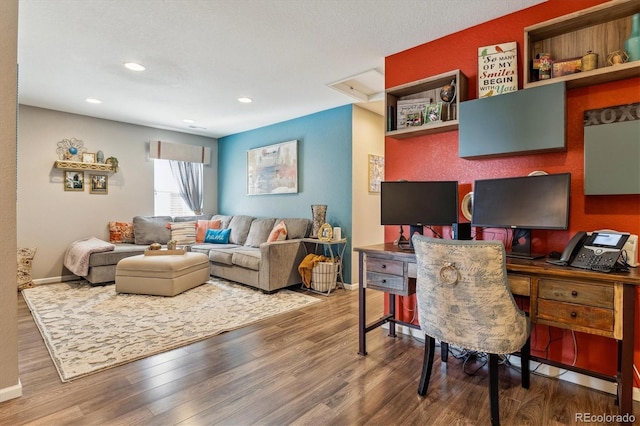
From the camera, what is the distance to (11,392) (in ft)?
5.97

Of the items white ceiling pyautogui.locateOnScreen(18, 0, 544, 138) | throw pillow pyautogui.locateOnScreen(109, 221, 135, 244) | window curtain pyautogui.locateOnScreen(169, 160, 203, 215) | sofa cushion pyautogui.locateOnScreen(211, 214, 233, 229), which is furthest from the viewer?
window curtain pyautogui.locateOnScreen(169, 160, 203, 215)

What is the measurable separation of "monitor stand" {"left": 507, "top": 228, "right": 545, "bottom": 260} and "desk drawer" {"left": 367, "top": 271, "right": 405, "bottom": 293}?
2.39 feet

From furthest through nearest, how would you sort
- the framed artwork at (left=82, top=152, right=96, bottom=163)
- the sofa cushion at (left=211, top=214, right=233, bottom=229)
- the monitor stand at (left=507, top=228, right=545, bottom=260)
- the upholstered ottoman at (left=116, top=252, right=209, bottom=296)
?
the sofa cushion at (left=211, top=214, right=233, bottom=229)
the framed artwork at (left=82, top=152, right=96, bottom=163)
the upholstered ottoman at (left=116, top=252, right=209, bottom=296)
the monitor stand at (left=507, top=228, right=545, bottom=260)

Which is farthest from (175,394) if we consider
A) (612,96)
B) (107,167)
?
(107,167)

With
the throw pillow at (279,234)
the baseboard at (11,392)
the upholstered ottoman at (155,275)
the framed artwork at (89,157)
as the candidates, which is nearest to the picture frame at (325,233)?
the throw pillow at (279,234)

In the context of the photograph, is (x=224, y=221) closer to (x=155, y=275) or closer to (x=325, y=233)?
(x=155, y=275)

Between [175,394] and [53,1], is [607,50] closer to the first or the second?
[175,394]

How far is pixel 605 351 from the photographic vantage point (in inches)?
76.5

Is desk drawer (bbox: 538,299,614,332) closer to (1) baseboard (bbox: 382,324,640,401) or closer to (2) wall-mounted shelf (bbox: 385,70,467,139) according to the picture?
Answer: (1) baseboard (bbox: 382,324,640,401)

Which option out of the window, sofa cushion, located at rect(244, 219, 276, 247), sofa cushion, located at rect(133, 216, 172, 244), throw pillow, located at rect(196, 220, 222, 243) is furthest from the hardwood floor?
the window

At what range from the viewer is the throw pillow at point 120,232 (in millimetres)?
5066

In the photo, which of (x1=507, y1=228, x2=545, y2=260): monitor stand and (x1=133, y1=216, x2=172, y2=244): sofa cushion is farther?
(x1=133, y1=216, x2=172, y2=244): sofa cushion

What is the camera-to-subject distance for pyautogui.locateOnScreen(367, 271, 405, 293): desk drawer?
7.38 feet

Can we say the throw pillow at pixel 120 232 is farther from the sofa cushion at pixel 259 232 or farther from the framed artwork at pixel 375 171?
the framed artwork at pixel 375 171
